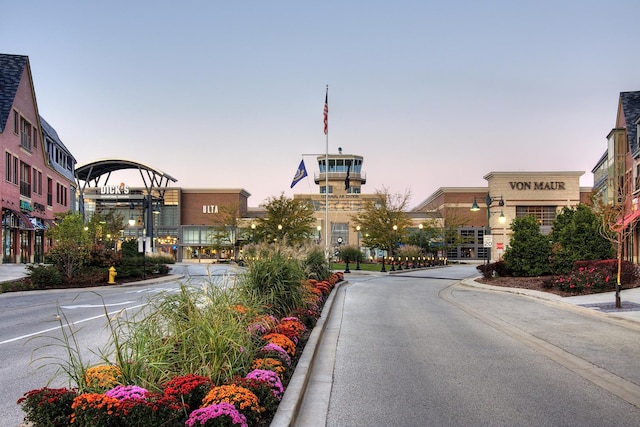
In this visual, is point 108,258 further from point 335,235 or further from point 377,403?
point 335,235

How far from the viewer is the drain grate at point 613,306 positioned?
16141 mm

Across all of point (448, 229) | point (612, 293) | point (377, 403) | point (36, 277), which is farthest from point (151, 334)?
point (448, 229)

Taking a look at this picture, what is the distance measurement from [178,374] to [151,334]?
0.77 meters

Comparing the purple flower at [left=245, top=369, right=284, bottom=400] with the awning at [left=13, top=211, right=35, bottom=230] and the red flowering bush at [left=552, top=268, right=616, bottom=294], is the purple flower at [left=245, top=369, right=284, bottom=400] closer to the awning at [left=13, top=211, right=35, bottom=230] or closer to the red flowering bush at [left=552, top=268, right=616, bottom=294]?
the red flowering bush at [left=552, top=268, right=616, bottom=294]

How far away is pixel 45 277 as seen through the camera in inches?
1038

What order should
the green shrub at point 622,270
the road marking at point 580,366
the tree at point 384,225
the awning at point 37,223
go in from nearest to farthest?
the road marking at point 580,366
the green shrub at point 622,270
the awning at point 37,223
the tree at point 384,225

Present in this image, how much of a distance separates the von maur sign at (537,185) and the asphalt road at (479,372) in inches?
2854

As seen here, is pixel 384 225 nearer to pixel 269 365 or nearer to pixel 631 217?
pixel 631 217

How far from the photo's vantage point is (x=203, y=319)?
22.8 feet

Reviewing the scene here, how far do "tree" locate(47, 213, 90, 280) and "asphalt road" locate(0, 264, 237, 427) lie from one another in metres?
4.02

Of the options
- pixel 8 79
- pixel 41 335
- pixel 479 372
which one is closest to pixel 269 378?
pixel 479 372

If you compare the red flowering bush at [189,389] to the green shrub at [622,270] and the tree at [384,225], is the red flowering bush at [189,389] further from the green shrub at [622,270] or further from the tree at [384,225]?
the tree at [384,225]

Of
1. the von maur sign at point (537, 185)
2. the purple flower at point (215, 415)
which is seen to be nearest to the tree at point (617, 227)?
the purple flower at point (215, 415)

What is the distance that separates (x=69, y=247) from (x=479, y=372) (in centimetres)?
2496
